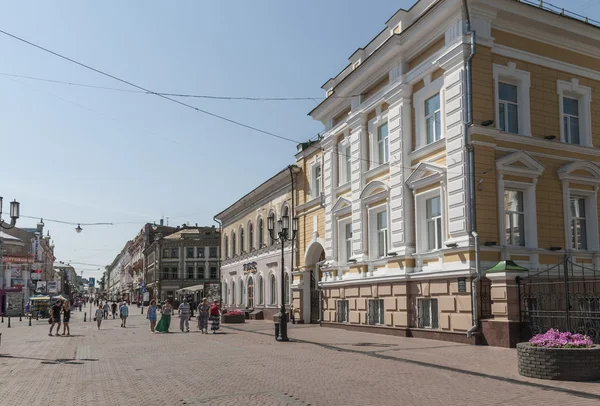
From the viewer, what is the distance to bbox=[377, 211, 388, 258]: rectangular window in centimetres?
2417

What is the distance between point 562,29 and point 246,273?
29779mm

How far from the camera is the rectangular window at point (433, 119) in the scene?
2098 cm

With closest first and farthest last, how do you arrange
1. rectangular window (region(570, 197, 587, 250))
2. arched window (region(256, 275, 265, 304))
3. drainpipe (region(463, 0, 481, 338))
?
drainpipe (region(463, 0, 481, 338))
rectangular window (region(570, 197, 587, 250))
arched window (region(256, 275, 265, 304))

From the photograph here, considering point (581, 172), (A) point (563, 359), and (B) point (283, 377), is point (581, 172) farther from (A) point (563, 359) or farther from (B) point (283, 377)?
(B) point (283, 377)

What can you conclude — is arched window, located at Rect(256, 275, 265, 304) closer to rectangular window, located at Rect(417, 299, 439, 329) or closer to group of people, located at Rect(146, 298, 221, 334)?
group of people, located at Rect(146, 298, 221, 334)

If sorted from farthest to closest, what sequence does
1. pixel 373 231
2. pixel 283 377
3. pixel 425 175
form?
pixel 373 231, pixel 425 175, pixel 283 377

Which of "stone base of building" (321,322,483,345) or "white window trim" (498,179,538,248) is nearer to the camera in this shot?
"stone base of building" (321,322,483,345)

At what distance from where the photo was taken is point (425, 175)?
829 inches

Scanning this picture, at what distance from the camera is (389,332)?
22.4 meters

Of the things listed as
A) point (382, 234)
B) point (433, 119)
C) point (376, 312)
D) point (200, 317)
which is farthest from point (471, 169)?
point (200, 317)

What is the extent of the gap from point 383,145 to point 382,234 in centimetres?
358

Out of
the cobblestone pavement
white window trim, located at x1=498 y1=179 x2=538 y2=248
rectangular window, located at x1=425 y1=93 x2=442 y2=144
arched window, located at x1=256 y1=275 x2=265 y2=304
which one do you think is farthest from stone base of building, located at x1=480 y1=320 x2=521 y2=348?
arched window, located at x1=256 y1=275 x2=265 y2=304

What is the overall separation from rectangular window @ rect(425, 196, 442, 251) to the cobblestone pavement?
12.0ft

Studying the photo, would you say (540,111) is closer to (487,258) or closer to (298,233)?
(487,258)
